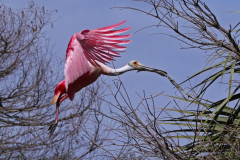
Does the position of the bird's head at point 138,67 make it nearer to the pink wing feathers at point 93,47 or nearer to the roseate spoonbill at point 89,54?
the roseate spoonbill at point 89,54

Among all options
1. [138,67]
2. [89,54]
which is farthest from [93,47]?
[138,67]

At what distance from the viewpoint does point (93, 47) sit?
4547mm

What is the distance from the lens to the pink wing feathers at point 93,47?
14.8ft

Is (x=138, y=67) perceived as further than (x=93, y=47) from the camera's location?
Yes

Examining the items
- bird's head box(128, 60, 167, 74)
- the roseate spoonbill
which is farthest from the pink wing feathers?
bird's head box(128, 60, 167, 74)

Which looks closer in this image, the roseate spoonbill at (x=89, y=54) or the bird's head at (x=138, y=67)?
the roseate spoonbill at (x=89, y=54)

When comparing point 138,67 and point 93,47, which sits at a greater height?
point 138,67

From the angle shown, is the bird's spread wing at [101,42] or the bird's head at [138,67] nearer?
the bird's spread wing at [101,42]

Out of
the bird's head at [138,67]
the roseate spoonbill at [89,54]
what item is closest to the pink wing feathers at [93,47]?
the roseate spoonbill at [89,54]

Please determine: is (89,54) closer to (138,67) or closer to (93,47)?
(93,47)

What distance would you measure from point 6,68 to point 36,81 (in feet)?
2.36

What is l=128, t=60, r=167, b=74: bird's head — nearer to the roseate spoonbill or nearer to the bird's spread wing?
the roseate spoonbill

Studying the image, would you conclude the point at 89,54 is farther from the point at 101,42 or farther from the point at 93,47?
the point at 101,42

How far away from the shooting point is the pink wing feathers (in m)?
4.50
